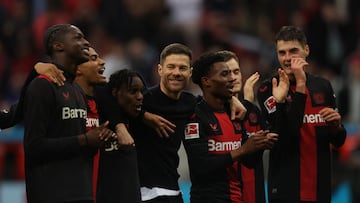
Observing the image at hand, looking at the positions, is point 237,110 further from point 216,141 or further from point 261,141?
point 261,141

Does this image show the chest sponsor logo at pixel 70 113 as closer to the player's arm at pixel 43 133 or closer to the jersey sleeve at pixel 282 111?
the player's arm at pixel 43 133

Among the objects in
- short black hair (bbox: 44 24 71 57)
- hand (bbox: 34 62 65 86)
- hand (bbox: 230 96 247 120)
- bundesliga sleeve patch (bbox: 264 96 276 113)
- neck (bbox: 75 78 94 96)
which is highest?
short black hair (bbox: 44 24 71 57)

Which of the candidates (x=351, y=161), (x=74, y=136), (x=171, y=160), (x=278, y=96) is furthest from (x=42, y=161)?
(x=351, y=161)

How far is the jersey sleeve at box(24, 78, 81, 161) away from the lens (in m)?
8.07

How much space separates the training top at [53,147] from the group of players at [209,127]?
0.31 m

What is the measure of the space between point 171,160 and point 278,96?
1048 millimetres

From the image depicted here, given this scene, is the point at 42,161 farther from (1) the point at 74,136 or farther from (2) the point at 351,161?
(2) the point at 351,161

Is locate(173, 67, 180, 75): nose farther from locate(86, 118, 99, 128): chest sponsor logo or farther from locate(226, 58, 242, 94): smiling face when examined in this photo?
locate(86, 118, 99, 128): chest sponsor logo

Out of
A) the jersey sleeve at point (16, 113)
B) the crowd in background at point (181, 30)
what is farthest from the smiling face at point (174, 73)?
the crowd in background at point (181, 30)

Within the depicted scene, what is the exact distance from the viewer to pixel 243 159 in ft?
29.7

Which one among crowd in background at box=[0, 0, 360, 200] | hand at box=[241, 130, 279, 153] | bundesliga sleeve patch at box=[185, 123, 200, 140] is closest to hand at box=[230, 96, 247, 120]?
bundesliga sleeve patch at box=[185, 123, 200, 140]

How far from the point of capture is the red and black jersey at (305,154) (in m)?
9.30

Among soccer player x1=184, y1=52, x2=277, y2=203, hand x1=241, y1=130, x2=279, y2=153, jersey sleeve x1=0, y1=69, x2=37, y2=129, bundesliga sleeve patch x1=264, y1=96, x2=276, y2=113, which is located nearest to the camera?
jersey sleeve x1=0, y1=69, x2=37, y2=129

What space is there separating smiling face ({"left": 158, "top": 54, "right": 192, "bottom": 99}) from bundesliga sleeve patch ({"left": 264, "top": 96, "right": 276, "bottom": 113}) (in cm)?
71
